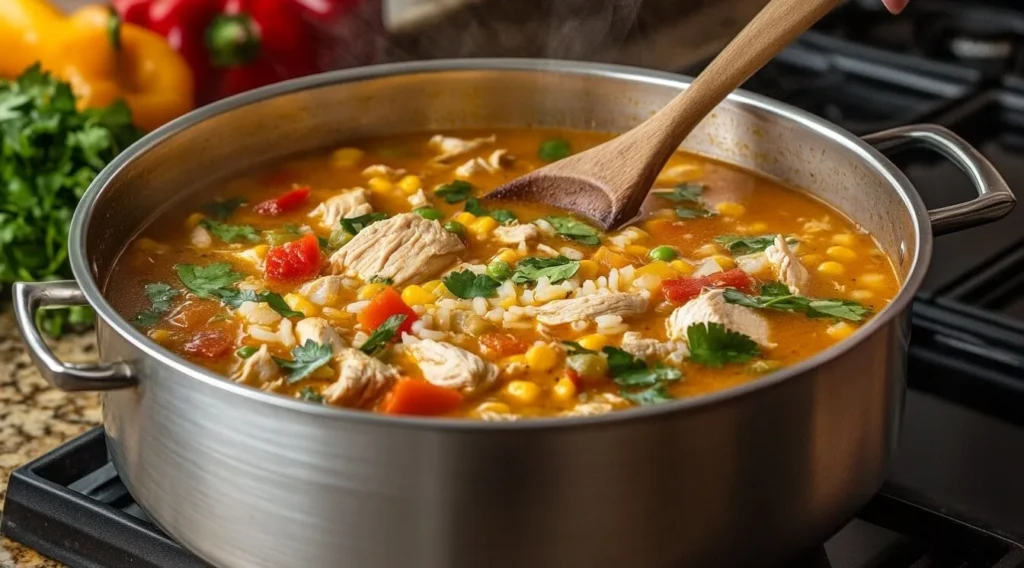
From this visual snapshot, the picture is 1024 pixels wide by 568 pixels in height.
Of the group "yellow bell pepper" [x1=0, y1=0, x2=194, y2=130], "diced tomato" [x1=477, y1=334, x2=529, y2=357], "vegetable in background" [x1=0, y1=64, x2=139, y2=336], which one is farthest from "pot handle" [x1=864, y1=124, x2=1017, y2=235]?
"yellow bell pepper" [x1=0, y1=0, x2=194, y2=130]

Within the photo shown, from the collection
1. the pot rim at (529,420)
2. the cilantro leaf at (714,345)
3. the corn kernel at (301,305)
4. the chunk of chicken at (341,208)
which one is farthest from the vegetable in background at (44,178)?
the cilantro leaf at (714,345)

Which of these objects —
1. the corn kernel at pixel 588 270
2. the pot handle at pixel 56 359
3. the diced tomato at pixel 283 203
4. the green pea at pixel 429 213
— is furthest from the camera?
the diced tomato at pixel 283 203

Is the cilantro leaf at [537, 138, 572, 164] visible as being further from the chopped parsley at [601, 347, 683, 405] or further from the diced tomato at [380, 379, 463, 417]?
the diced tomato at [380, 379, 463, 417]

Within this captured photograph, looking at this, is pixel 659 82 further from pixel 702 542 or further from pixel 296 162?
pixel 702 542

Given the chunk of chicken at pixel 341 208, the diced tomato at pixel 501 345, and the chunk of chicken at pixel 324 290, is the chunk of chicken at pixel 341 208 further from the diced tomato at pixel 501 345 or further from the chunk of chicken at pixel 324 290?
the diced tomato at pixel 501 345

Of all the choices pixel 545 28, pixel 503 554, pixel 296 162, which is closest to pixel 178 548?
pixel 503 554

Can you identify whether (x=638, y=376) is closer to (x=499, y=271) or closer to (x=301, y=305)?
(x=499, y=271)
